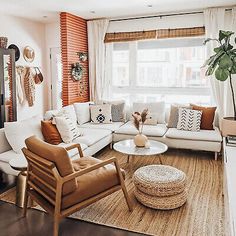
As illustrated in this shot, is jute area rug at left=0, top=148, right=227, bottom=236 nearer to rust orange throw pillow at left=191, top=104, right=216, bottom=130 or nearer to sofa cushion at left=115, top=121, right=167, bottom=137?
sofa cushion at left=115, top=121, right=167, bottom=137

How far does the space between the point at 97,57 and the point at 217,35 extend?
2.52 metres

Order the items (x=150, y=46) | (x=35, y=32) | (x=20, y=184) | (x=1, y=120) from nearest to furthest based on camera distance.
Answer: (x=20, y=184)
(x=1, y=120)
(x=150, y=46)
(x=35, y=32)

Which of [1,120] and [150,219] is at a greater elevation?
[1,120]

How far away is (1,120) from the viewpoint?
4.81 m

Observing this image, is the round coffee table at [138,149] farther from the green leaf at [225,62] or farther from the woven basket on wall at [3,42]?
the woven basket on wall at [3,42]

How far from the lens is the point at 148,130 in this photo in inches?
176

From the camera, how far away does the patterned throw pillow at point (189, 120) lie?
4402mm

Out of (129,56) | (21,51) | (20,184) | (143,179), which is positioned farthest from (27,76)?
(143,179)

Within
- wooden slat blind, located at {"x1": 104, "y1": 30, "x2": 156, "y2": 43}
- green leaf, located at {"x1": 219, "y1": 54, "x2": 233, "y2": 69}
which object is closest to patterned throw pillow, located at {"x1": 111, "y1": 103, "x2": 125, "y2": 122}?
wooden slat blind, located at {"x1": 104, "y1": 30, "x2": 156, "y2": 43}

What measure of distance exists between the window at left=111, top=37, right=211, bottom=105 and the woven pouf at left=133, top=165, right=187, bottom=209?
9.92 ft

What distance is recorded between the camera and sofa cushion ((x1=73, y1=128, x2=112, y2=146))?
12.6 ft

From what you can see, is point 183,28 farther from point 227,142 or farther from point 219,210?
point 219,210

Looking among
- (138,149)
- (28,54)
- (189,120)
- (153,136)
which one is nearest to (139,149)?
(138,149)

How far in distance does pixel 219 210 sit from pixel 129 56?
4.00 meters
